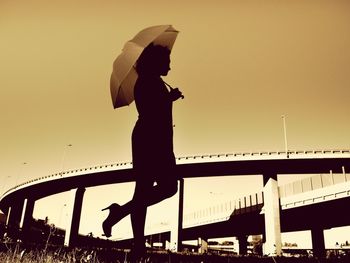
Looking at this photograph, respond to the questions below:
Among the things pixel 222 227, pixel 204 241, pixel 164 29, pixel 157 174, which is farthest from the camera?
pixel 204 241

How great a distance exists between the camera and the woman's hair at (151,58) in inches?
188

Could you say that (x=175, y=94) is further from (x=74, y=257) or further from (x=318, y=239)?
(x=318, y=239)

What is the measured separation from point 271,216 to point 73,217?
3089cm

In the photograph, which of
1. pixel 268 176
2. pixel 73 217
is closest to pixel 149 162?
pixel 268 176

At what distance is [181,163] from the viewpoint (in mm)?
47062

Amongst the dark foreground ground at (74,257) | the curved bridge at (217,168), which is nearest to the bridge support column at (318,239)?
the curved bridge at (217,168)

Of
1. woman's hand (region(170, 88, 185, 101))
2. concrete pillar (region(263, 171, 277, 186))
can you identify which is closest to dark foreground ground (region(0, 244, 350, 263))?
woman's hand (region(170, 88, 185, 101))

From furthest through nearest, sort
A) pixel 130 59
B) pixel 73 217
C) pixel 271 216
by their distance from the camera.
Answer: pixel 73 217 → pixel 271 216 → pixel 130 59

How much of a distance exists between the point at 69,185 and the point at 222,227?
2958 cm

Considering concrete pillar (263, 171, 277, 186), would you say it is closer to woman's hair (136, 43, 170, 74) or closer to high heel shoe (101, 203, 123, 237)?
woman's hair (136, 43, 170, 74)

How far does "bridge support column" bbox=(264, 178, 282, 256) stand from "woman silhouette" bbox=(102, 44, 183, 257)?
3833 cm

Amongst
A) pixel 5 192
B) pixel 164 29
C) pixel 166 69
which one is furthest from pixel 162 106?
pixel 5 192

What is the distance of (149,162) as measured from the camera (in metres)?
4.32

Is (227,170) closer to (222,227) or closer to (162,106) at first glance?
(222,227)
